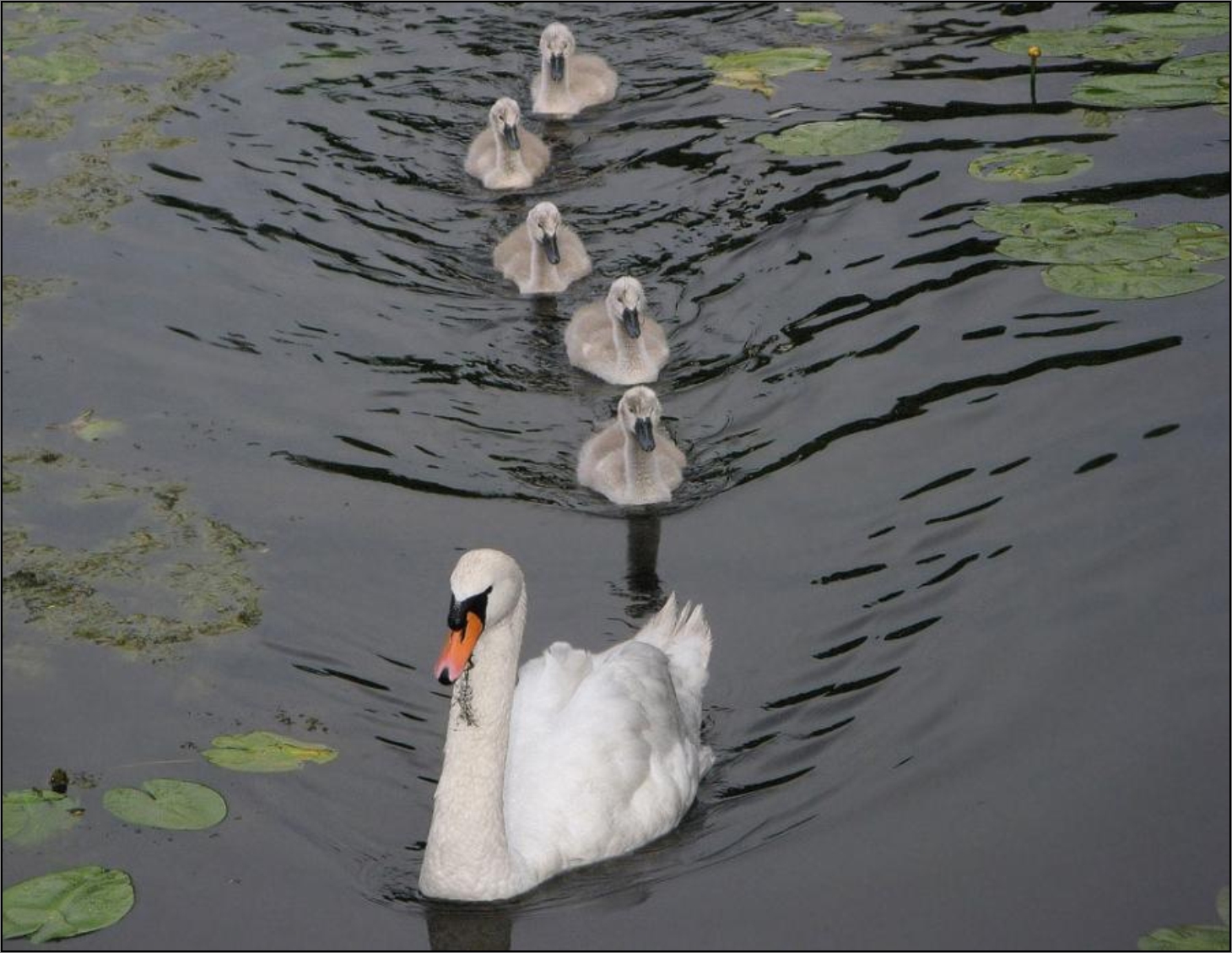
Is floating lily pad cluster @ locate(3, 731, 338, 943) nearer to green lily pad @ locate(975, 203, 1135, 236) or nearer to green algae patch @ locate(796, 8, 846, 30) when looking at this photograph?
green lily pad @ locate(975, 203, 1135, 236)

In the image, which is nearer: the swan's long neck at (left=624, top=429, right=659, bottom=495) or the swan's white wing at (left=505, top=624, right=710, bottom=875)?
the swan's white wing at (left=505, top=624, right=710, bottom=875)

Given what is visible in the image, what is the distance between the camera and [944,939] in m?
6.95

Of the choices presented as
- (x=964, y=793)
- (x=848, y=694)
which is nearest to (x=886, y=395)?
(x=848, y=694)

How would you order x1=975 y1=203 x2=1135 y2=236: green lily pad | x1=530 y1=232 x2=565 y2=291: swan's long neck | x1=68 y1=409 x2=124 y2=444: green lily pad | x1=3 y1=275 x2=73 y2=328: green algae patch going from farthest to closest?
1. x1=530 y1=232 x2=565 y2=291: swan's long neck
2. x1=3 y1=275 x2=73 y2=328: green algae patch
3. x1=975 y1=203 x2=1135 y2=236: green lily pad
4. x1=68 y1=409 x2=124 y2=444: green lily pad

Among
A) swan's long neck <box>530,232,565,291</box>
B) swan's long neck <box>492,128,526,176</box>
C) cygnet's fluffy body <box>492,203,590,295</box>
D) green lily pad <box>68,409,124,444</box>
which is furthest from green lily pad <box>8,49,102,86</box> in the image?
green lily pad <box>68,409,124,444</box>

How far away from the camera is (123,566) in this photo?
9500 mm

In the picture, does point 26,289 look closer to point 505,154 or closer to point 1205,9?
point 505,154


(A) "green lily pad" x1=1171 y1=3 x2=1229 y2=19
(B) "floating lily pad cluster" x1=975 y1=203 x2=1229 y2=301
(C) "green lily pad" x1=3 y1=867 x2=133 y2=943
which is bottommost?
(C) "green lily pad" x1=3 y1=867 x2=133 y2=943

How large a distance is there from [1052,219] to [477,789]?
6550mm

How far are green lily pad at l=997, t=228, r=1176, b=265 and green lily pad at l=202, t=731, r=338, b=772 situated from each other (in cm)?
582

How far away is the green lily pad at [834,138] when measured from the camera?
535 inches

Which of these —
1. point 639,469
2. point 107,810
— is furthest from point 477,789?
point 639,469

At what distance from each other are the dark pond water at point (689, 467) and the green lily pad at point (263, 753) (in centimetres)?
7

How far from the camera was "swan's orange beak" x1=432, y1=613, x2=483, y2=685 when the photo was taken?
6.69 metres
